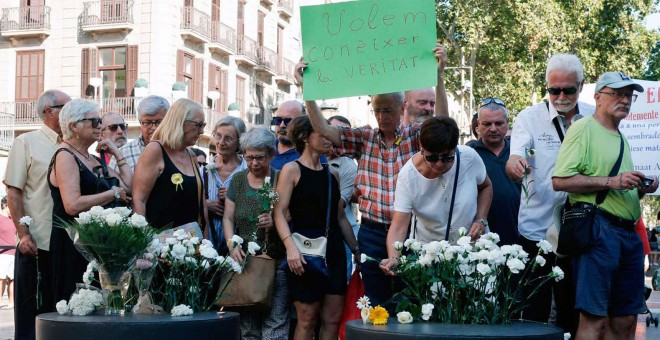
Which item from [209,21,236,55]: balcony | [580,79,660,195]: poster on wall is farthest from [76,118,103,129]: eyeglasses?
[209,21,236,55]: balcony

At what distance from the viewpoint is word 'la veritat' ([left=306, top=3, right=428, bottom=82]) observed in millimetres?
6223

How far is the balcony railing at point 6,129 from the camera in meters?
35.7

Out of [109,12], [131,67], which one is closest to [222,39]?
[131,67]

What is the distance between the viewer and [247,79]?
138 feet

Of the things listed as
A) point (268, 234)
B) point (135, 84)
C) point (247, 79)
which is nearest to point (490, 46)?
point (247, 79)

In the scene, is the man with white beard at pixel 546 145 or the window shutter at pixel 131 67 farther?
the window shutter at pixel 131 67

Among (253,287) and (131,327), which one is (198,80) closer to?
(253,287)

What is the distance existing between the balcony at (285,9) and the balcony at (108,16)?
35.1 feet

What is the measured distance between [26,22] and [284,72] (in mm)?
12355

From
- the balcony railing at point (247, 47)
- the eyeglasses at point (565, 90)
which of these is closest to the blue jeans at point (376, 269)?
the eyeglasses at point (565, 90)

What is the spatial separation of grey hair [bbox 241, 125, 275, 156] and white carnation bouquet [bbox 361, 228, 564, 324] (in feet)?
7.76

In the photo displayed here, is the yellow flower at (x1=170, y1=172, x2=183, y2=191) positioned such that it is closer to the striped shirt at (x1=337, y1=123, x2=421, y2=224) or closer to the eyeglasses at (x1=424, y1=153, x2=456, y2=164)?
the striped shirt at (x1=337, y1=123, x2=421, y2=224)

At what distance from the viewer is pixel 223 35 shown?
39.1 m

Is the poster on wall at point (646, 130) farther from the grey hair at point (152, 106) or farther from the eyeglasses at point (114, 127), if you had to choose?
the eyeglasses at point (114, 127)
